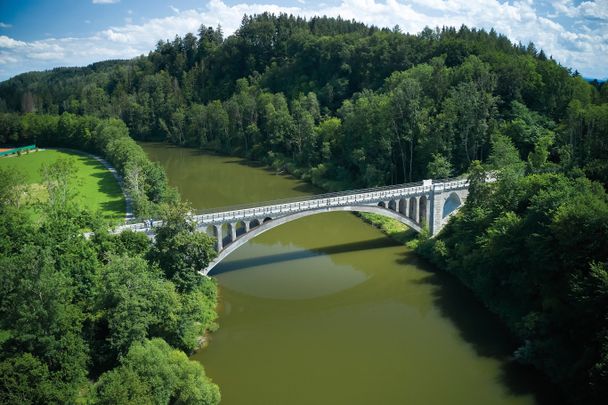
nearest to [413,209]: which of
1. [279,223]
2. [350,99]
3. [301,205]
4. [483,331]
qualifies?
[301,205]

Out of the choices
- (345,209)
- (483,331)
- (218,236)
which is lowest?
(483,331)

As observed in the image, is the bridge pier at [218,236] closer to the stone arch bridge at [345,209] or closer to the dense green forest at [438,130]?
the stone arch bridge at [345,209]

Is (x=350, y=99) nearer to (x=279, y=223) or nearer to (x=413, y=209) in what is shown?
(x=413, y=209)

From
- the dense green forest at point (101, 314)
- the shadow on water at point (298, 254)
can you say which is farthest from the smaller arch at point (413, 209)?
Answer: the dense green forest at point (101, 314)

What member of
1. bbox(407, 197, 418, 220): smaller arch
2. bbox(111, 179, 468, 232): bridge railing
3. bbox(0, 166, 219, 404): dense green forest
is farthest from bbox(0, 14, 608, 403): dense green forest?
bbox(111, 179, 468, 232): bridge railing

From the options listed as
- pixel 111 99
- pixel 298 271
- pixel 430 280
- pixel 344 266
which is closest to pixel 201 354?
pixel 298 271

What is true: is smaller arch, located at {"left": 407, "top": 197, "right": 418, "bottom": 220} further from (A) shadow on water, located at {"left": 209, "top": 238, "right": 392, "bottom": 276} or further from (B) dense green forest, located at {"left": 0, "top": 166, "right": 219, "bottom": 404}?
(B) dense green forest, located at {"left": 0, "top": 166, "right": 219, "bottom": 404}

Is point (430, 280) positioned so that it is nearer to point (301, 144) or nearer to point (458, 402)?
point (458, 402)
